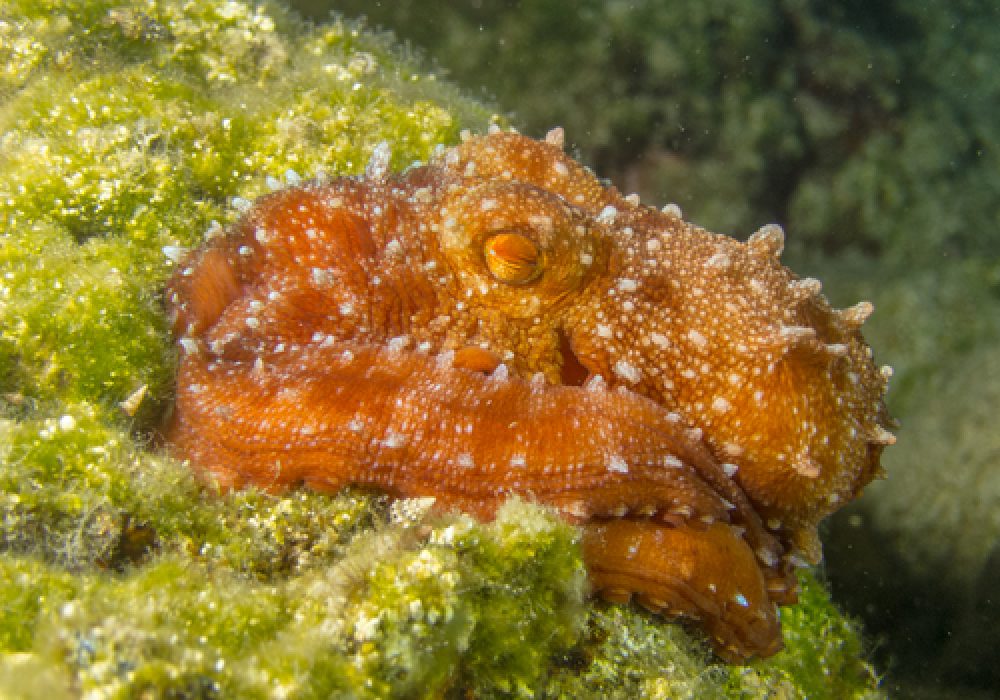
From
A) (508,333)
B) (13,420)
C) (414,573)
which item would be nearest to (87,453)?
(13,420)

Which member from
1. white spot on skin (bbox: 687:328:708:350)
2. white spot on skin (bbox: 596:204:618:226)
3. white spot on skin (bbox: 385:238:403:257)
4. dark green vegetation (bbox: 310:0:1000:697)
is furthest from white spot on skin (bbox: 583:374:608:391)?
dark green vegetation (bbox: 310:0:1000:697)

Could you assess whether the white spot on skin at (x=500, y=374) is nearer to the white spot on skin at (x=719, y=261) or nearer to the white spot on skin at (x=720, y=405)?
the white spot on skin at (x=720, y=405)

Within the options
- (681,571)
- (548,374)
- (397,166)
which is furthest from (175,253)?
(681,571)

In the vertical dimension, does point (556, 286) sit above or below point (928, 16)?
below

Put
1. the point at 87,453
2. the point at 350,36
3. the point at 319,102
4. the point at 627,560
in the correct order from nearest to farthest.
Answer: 1. the point at 87,453
2. the point at 627,560
3. the point at 319,102
4. the point at 350,36

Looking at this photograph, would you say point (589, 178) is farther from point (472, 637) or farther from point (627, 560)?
point (472, 637)

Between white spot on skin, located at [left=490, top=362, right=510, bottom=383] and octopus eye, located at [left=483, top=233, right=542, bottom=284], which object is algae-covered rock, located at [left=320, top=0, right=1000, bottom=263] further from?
white spot on skin, located at [left=490, top=362, right=510, bottom=383]

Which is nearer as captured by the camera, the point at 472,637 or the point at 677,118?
the point at 472,637
